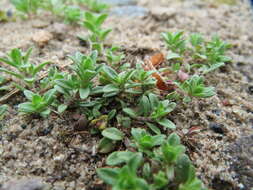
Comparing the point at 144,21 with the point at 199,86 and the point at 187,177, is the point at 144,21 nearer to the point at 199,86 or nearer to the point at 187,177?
the point at 199,86

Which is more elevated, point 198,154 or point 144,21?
point 144,21

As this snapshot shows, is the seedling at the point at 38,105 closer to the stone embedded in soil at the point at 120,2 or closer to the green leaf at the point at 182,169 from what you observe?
the green leaf at the point at 182,169

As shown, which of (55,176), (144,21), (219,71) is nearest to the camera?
(55,176)

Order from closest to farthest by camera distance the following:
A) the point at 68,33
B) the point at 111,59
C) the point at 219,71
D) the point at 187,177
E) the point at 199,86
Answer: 1. the point at 187,177
2. the point at 199,86
3. the point at 111,59
4. the point at 219,71
5. the point at 68,33

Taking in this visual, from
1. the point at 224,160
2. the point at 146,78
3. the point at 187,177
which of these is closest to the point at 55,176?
the point at 187,177

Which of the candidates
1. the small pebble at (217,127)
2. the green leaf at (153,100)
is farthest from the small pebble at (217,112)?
the green leaf at (153,100)

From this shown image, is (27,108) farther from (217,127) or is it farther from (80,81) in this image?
(217,127)

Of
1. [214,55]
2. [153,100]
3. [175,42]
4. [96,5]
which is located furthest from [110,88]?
[96,5]
